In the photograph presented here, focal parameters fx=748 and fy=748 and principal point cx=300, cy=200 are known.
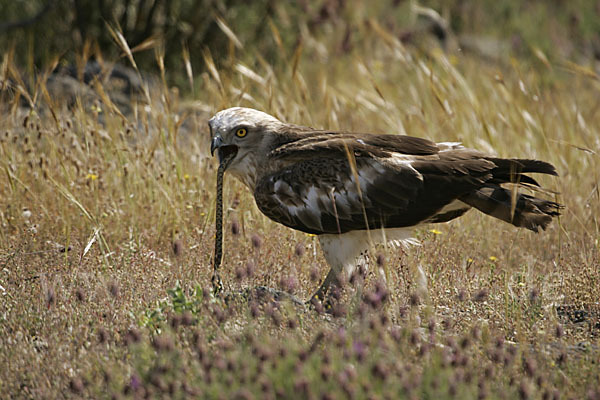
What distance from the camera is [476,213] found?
5738 millimetres

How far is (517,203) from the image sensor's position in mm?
4258

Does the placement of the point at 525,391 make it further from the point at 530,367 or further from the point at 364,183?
the point at 364,183

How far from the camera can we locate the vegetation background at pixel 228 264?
298cm

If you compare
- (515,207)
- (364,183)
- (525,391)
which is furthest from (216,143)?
(525,391)

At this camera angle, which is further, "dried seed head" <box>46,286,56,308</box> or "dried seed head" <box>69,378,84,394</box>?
"dried seed head" <box>46,286,56,308</box>

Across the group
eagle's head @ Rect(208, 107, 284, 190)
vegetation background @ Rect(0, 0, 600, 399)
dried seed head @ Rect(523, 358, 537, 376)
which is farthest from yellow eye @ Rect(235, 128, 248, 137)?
dried seed head @ Rect(523, 358, 537, 376)

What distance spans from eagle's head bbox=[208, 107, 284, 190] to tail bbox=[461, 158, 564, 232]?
129 centimetres

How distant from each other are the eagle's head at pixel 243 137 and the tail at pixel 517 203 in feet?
4.23

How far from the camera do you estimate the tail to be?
166 inches

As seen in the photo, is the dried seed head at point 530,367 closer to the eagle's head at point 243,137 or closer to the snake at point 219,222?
the snake at point 219,222

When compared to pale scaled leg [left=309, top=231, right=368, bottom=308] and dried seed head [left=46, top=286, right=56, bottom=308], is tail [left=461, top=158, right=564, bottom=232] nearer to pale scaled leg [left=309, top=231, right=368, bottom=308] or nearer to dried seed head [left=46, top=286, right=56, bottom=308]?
pale scaled leg [left=309, top=231, right=368, bottom=308]

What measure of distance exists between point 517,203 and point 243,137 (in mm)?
1691

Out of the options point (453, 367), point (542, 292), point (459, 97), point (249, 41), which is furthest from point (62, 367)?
point (249, 41)

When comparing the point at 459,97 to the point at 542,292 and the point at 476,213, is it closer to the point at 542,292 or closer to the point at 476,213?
the point at 476,213
